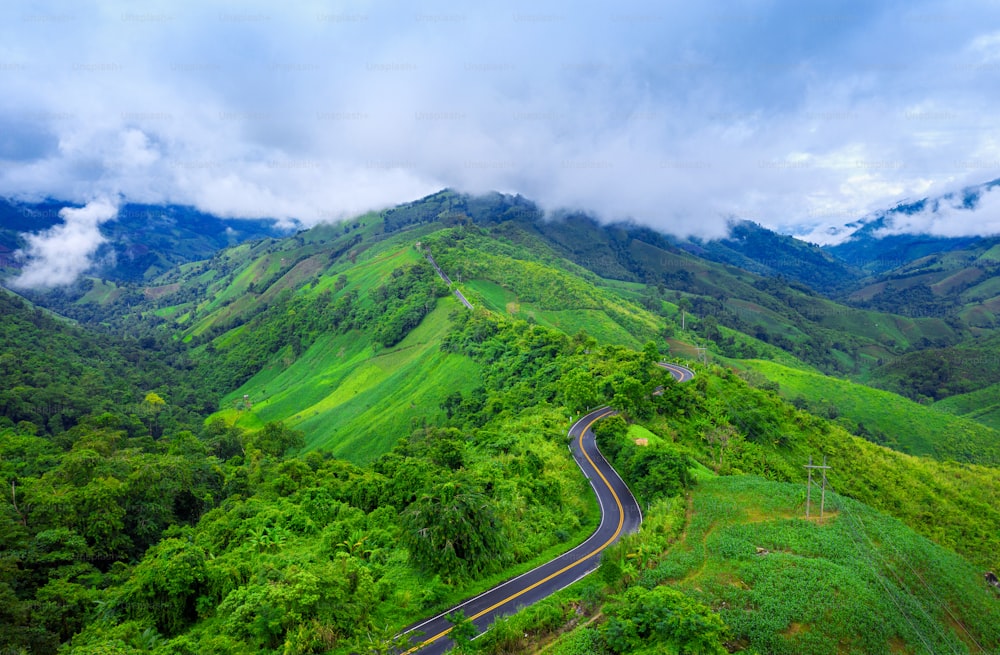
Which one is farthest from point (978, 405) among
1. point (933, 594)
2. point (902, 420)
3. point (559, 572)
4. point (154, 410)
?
point (154, 410)

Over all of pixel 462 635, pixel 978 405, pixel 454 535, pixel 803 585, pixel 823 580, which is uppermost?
pixel 454 535

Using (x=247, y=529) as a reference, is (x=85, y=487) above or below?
above

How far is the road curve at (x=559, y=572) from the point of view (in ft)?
100

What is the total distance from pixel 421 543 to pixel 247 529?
16.2 m

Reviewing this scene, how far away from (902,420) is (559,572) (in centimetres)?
13863

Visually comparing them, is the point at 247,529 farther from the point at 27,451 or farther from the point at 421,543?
the point at 27,451

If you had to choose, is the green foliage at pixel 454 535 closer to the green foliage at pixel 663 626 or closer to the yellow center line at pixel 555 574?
the yellow center line at pixel 555 574

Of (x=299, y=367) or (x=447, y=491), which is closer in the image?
(x=447, y=491)

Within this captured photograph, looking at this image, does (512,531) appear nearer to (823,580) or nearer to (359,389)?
(823,580)

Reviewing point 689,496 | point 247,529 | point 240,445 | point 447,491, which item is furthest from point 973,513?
point 240,445

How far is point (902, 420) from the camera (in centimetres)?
13062

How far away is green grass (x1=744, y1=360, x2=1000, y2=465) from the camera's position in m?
118

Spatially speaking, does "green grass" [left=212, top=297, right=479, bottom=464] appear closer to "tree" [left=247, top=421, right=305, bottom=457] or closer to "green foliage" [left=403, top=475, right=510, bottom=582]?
"tree" [left=247, top=421, right=305, bottom=457]

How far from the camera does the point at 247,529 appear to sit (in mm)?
41031
